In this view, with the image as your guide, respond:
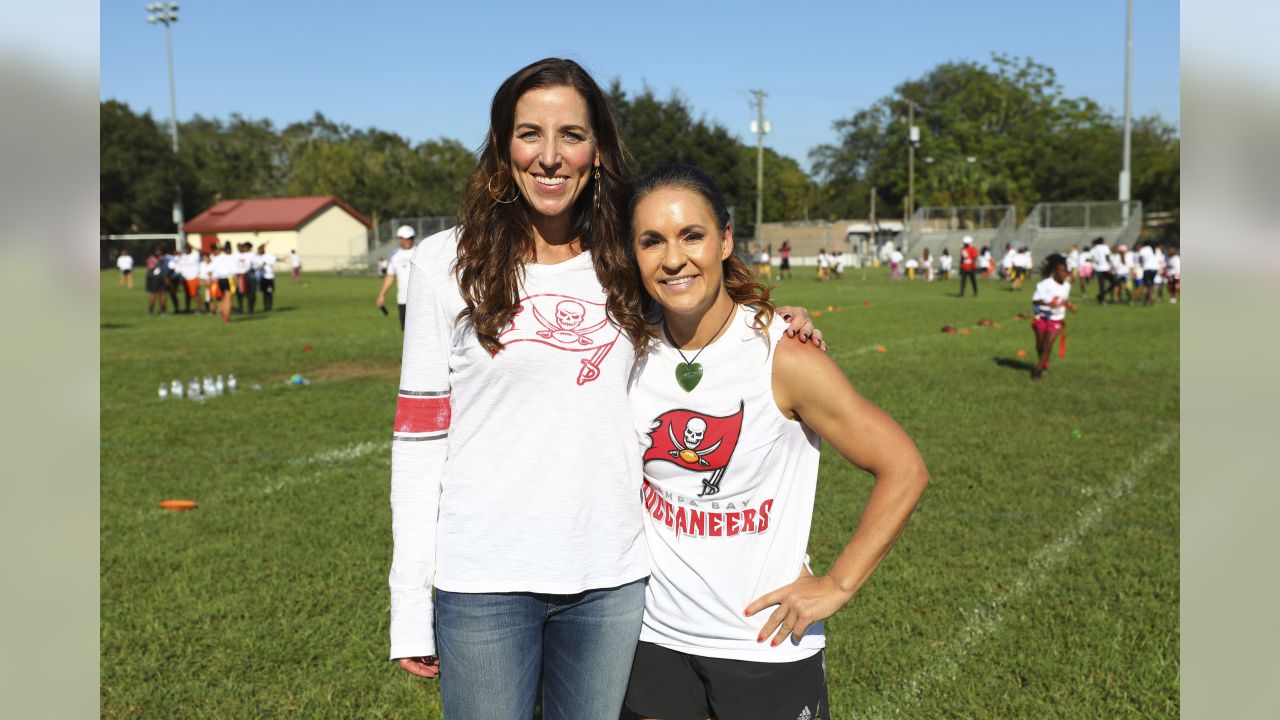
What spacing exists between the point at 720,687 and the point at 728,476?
54cm

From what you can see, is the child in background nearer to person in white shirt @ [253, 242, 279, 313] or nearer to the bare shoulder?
person in white shirt @ [253, 242, 279, 313]

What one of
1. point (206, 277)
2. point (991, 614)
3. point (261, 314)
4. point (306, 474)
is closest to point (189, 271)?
point (206, 277)

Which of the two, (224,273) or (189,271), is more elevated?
(189,271)

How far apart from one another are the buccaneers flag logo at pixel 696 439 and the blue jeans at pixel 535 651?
13.3 inches

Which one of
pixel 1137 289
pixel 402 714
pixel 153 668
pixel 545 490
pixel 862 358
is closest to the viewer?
pixel 545 490

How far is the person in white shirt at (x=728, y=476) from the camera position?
2.36 meters

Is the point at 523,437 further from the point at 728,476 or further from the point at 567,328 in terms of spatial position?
the point at 728,476

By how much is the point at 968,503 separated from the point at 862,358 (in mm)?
8602

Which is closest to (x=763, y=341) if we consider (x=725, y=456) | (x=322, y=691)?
(x=725, y=456)

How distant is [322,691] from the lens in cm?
441

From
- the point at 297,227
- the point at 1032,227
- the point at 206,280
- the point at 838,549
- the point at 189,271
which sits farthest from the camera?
the point at 297,227

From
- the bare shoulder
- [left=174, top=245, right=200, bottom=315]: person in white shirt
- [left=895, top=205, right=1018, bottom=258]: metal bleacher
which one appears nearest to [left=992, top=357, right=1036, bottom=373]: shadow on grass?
the bare shoulder

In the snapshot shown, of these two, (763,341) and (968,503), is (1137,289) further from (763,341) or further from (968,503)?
(763,341)

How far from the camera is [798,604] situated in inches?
93.7
